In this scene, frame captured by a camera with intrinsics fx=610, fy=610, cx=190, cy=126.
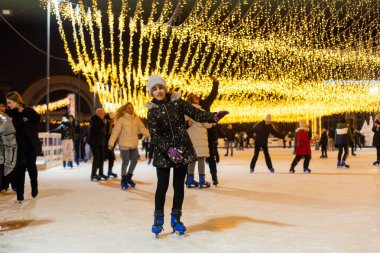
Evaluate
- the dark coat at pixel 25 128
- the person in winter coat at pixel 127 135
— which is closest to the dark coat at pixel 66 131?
the person in winter coat at pixel 127 135

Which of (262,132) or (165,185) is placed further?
(262,132)

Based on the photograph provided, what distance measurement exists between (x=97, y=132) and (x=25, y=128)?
4606mm

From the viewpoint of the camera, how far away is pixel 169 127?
18.6 ft

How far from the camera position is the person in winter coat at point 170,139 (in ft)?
18.5

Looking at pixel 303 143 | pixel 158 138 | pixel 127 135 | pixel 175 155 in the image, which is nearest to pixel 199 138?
pixel 127 135

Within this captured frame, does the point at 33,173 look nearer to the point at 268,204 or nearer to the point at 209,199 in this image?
the point at 209,199

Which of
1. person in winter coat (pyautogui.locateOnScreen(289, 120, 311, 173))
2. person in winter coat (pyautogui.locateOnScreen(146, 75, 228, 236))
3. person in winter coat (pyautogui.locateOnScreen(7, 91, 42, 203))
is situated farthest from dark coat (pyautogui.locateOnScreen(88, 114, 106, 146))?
person in winter coat (pyautogui.locateOnScreen(146, 75, 228, 236))

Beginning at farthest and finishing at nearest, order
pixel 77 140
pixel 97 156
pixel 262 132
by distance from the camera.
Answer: pixel 77 140 → pixel 262 132 → pixel 97 156

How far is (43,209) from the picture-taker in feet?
25.5

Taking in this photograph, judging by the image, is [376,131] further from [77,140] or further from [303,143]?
[77,140]

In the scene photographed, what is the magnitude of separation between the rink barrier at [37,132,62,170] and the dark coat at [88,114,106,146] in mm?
4764

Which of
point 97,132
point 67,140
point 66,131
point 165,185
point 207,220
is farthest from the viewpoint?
point 66,131

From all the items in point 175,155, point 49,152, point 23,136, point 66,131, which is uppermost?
point 66,131

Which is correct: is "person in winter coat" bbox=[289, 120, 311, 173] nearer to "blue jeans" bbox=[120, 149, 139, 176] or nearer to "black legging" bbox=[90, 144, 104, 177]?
"black legging" bbox=[90, 144, 104, 177]
